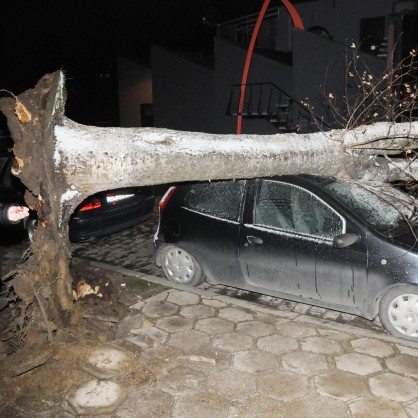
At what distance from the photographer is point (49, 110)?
12.5 ft

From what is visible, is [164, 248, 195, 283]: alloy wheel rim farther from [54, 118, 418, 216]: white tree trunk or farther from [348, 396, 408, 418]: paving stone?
[348, 396, 408, 418]: paving stone

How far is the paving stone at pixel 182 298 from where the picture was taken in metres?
5.43

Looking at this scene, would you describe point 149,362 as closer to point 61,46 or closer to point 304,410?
point 304,410

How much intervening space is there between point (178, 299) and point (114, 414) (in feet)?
6.75

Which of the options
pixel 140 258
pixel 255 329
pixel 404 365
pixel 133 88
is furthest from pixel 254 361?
pixel 133 88

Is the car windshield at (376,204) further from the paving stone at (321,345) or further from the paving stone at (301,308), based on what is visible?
the paving stone at (301,308)

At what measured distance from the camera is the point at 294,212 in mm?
4992

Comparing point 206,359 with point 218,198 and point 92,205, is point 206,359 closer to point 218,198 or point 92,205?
point 218,198

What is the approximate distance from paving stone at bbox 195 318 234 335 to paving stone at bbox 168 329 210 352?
0.29 ft

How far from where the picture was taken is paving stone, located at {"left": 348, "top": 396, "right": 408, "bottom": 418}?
344cm

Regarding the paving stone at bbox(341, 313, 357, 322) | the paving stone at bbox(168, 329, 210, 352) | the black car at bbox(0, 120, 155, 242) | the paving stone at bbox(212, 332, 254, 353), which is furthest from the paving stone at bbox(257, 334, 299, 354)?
the black car at bbox(0, 120, 155, 242)

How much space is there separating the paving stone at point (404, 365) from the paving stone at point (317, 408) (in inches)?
29.7

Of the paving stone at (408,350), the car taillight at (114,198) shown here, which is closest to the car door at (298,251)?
the paving stone at (408,350)

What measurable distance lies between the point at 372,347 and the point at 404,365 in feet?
1.17
